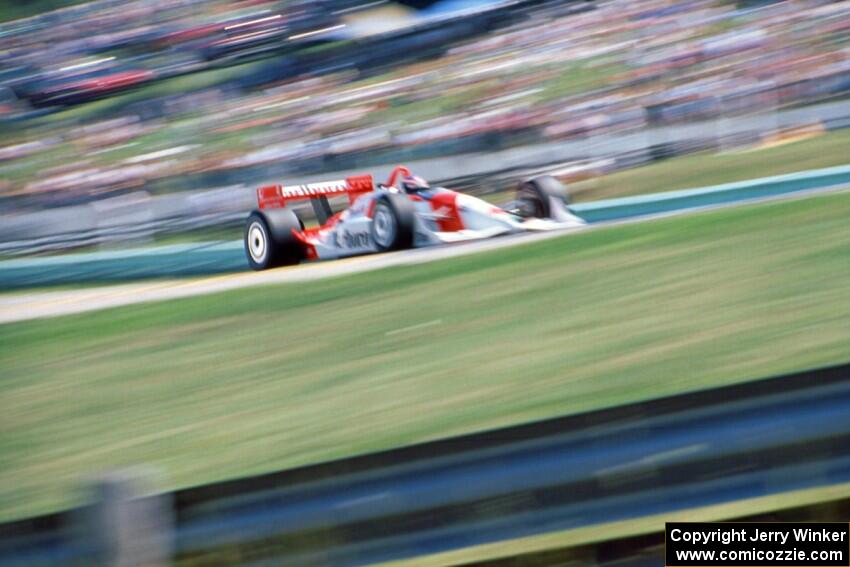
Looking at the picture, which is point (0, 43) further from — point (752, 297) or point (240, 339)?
point (752, 297)

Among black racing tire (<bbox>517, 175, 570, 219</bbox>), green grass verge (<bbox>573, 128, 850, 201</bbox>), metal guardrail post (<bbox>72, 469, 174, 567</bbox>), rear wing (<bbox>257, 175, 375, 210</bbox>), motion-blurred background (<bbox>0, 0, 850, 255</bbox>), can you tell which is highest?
motion-blurred background (<bbox>0, 0, 850, 255</bbox>)

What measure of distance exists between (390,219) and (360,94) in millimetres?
9356

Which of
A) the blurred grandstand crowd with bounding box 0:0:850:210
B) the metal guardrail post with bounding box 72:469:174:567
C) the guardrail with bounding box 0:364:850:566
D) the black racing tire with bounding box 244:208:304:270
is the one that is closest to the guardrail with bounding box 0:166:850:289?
the black racing tire with bounding box 244:208:304:270

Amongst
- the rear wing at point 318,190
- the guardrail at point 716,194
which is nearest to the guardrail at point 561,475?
the rear wing at point 318,190

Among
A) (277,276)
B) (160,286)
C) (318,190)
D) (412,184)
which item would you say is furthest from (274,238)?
(412,184)

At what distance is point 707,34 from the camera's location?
15.2 m

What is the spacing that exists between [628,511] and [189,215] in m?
12.7

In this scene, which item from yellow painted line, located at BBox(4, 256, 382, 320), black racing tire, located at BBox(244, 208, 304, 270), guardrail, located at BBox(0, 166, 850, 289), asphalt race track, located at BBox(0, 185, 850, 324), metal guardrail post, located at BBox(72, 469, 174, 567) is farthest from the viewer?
guardrail, located at BBox(0, 166, 850, 289)

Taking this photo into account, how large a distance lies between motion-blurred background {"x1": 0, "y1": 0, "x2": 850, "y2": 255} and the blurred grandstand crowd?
0.04 meters

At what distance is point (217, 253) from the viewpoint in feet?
37.3

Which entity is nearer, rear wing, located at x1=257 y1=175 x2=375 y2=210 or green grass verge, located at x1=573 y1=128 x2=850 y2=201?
rear wing, located at x1=257 y1=175 x2=375 y2=210

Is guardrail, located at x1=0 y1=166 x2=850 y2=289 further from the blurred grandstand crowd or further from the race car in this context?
the blurred grandstand crowd

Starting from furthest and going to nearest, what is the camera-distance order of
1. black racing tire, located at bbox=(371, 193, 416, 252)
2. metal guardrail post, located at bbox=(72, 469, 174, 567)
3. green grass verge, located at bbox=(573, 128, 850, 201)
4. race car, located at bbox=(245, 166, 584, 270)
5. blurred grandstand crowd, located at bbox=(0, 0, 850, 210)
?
blurred grandstand crowd, located at bbox=(0, 0, 850, 210)
green grass verge, located at bbox=(573, 128, 850, 201)
race car, located at bbox=(245, 166, 584, 270)
black racing tire, located at bbox=(371, 193, 416, 252)
metal guardrail post, located at bbox=(72, 469, 174, 567)

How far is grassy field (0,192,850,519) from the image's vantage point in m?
4.65
